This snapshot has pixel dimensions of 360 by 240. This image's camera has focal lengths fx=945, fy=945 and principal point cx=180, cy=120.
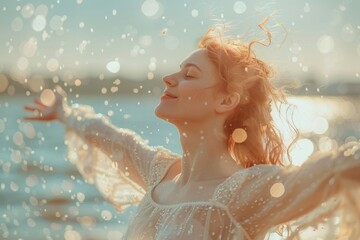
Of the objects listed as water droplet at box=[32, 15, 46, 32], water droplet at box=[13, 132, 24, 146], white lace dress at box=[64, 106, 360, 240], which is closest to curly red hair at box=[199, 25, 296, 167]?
white lace dress at box=[64, 106, 360, 240]

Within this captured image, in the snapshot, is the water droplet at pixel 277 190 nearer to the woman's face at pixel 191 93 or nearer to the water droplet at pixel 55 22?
the woman's face at pixel 191 93

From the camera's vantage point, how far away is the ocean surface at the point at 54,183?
7.56 metres

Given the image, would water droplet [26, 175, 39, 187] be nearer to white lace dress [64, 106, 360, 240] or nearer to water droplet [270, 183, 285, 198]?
white lace dress [64, 106, 360, 240]

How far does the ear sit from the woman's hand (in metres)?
1.14

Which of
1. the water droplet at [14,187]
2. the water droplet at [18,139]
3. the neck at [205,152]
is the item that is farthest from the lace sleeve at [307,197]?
the water droplet at [18,139]

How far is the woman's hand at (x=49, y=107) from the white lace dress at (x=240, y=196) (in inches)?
6.2

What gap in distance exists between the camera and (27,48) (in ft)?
40.9

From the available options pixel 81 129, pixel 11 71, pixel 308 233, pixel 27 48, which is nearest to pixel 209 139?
pixel 308 233

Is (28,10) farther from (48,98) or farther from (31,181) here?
(48,98)

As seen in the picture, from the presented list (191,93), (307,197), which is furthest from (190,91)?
(307,197)

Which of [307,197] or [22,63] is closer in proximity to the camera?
[307,197]

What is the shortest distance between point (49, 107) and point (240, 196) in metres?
1.46

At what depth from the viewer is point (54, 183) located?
31.4 ft

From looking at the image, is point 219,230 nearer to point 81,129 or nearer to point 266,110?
point 266,110
